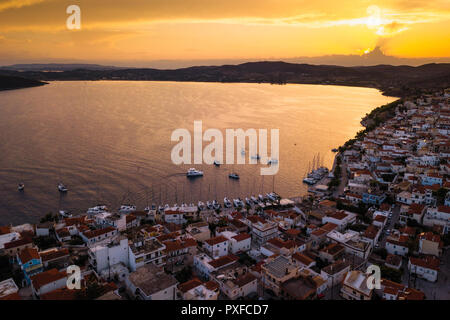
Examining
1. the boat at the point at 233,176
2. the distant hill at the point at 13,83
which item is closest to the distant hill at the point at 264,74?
the distant hill at the point at 13,83

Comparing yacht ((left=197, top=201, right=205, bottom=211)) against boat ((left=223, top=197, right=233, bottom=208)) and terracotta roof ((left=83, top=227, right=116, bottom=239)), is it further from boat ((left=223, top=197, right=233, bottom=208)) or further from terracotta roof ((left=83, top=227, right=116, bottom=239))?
terracotta roof ((left=83, top=227, right=116, bottom=239))

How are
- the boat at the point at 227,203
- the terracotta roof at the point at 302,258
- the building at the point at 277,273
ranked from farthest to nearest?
the boat at the point at 227,203, the terracotta roof at the point at 302,258, the building at the point at 277,273

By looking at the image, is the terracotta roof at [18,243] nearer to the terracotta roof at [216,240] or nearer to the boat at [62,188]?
the terracotta roof at [216,240]

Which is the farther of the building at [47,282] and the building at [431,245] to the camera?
the building at [431,245]

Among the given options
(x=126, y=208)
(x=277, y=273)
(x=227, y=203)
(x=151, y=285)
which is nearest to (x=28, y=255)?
(x=151, y=285)

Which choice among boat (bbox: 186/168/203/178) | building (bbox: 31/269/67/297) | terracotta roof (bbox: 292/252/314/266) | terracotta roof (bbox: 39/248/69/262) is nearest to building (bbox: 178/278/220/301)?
terracotta roof (bbox: 292/252/314/266)

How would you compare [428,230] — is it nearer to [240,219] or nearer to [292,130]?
[240,219]

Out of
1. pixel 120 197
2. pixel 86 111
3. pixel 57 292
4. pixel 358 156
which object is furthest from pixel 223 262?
pixel 86 111
